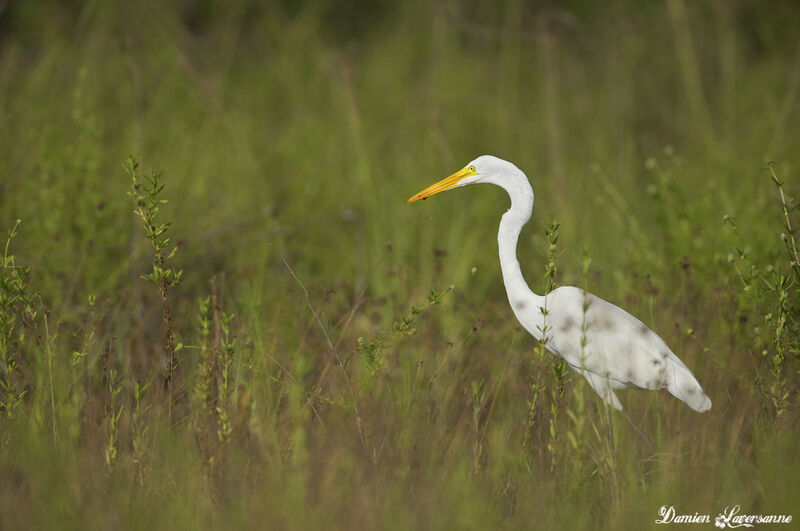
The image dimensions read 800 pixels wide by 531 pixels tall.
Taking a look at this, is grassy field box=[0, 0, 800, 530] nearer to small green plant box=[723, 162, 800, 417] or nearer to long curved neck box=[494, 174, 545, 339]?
small green plant box=[723, 162, 800, 417]

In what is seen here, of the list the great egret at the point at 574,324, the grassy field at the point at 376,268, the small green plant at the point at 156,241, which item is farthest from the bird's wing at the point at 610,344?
the small green plant at the point at 156,241

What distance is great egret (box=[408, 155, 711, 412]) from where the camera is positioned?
307 centimetres

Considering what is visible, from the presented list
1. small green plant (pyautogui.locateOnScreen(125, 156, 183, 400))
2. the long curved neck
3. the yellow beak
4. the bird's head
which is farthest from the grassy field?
the yellow beak

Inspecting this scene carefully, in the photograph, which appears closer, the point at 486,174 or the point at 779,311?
the point at 779,311

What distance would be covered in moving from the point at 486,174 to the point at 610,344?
79 cm

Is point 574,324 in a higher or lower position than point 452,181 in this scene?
lower

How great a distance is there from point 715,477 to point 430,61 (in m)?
4.43

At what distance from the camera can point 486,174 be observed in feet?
10.3

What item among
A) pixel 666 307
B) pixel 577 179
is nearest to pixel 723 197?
pixel 666 307

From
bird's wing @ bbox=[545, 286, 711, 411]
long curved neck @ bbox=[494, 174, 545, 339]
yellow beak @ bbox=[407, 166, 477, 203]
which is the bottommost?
bird's wing @ bbox=[545, 286, 711, 411]

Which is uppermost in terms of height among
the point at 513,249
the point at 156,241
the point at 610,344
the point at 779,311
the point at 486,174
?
the point at 486,174

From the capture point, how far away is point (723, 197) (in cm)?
448

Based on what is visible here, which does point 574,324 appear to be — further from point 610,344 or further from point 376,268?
point 376,268

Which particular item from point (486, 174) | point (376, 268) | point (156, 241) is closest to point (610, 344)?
point (486, 174)
